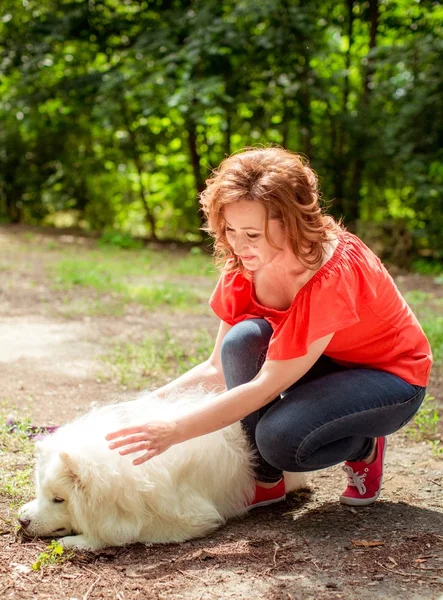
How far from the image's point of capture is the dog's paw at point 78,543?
2303 millimetres

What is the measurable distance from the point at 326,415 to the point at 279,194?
30.3 inches

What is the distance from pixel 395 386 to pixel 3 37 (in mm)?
10599

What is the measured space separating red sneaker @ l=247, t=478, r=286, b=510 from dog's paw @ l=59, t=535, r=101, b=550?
0.63 meters

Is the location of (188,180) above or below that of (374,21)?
below

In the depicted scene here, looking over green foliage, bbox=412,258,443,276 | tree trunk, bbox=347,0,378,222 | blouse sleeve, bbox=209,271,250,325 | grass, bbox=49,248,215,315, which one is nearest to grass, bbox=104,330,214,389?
grass, bbox=49,248,215,315

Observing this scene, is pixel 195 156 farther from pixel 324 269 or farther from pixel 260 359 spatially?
pixel 324 269

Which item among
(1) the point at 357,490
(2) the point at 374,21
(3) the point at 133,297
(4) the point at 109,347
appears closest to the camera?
(1) the point at 357,490

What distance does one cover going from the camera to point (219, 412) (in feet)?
7.48

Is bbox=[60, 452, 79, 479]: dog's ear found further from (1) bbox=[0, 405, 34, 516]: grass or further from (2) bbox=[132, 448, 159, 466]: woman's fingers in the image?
(1) bbox=[0, 405, 34, 516]: grass

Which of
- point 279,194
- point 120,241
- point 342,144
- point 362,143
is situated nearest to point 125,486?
point 279,194

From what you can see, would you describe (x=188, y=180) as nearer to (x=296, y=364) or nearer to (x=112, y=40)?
(x=112, y=40)

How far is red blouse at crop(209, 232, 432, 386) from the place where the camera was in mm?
2297

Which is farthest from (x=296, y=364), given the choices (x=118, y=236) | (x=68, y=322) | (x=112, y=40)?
(x=112, y=40)

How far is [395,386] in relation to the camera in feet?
8.18
